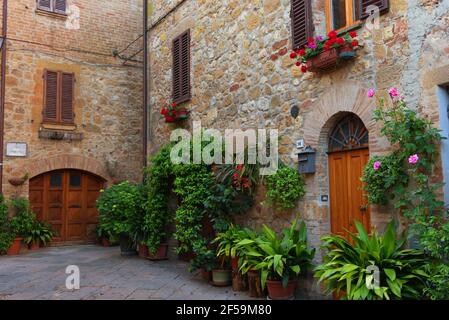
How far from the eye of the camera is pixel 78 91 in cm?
1041

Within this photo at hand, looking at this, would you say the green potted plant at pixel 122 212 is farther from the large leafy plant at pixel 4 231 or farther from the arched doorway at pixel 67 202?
the large leafy plant at pixel 4 231

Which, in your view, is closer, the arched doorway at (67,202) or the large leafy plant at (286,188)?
the large leafy plant at (286,188)

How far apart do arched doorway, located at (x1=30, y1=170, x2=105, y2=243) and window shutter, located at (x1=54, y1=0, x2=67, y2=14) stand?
12.6ft

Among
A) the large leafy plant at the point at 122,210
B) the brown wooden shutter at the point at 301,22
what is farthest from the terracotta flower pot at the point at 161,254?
the brown wooden shutter at the point at 301,22

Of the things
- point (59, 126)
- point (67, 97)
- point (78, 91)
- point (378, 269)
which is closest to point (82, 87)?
point (78, 91)

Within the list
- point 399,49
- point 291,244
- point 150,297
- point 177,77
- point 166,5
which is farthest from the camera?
point 166,5

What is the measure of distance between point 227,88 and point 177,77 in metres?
1.93

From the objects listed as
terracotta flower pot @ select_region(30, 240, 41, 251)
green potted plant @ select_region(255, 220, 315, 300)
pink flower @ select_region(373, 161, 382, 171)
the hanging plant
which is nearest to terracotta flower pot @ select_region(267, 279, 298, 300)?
green potted plant @ select_region(255, 220, 315, 300)

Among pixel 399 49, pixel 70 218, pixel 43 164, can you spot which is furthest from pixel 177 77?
pixel 399 49

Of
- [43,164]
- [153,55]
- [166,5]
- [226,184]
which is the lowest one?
[226,184]

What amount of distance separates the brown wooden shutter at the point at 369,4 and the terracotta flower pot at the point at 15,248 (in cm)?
815

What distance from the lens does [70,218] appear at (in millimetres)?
10375

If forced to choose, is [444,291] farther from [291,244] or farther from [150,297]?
[150,297]

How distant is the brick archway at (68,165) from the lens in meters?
9.73
